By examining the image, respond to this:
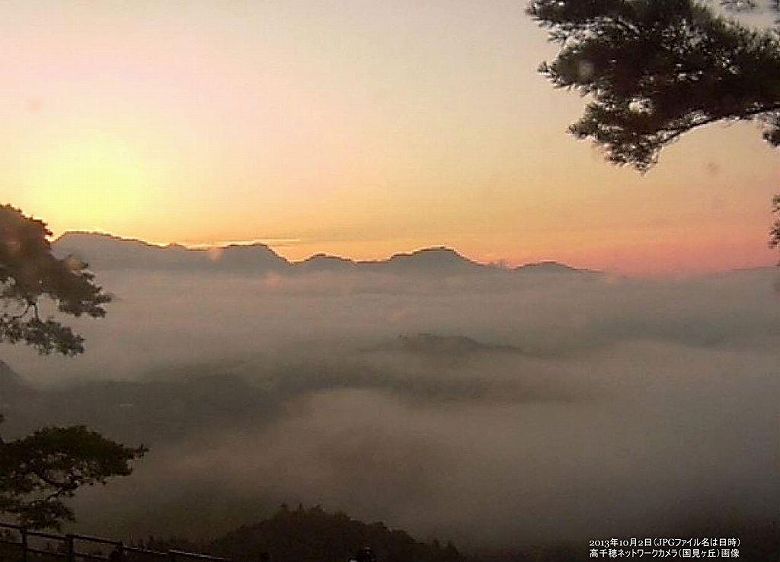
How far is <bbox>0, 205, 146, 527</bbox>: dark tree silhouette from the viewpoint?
1081cm

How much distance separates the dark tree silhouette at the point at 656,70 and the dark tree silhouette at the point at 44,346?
7.07m

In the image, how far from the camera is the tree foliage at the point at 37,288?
38.6 ft

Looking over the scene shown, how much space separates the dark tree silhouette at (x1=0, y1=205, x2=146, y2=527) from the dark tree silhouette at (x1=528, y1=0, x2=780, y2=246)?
7.07 metres

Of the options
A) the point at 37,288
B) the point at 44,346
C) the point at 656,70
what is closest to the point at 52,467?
the point at 44,346

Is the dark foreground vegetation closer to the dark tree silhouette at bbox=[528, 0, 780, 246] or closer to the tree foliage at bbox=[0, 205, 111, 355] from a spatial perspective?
the tree foliage at bbox=[0, 205, 111, 355]

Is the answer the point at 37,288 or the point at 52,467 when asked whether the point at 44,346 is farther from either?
the point at 52,467

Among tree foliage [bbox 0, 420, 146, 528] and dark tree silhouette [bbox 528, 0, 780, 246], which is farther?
tree foliage [bbox 0, 420, 146, 528]

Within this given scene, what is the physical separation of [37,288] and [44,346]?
0.84 metres

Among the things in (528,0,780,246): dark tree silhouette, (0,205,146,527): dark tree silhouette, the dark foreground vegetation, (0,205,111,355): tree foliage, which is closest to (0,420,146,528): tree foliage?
(0,205,146,527): dark tree silhouette

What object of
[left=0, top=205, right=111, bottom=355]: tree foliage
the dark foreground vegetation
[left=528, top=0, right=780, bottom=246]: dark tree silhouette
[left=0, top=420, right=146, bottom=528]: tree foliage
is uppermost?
[left=528, top=0, right=780, bottom=246]: dark tree silhouette

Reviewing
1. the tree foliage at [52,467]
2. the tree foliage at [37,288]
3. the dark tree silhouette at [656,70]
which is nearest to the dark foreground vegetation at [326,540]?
the tree foliage at [37,288]

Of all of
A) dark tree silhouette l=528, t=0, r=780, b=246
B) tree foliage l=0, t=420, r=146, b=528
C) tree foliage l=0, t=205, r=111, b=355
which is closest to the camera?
dark tree silhouette l=528, t=0, r=780, b=246

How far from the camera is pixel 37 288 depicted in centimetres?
1199

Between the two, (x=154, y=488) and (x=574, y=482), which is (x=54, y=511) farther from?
(x=574, y=482)
